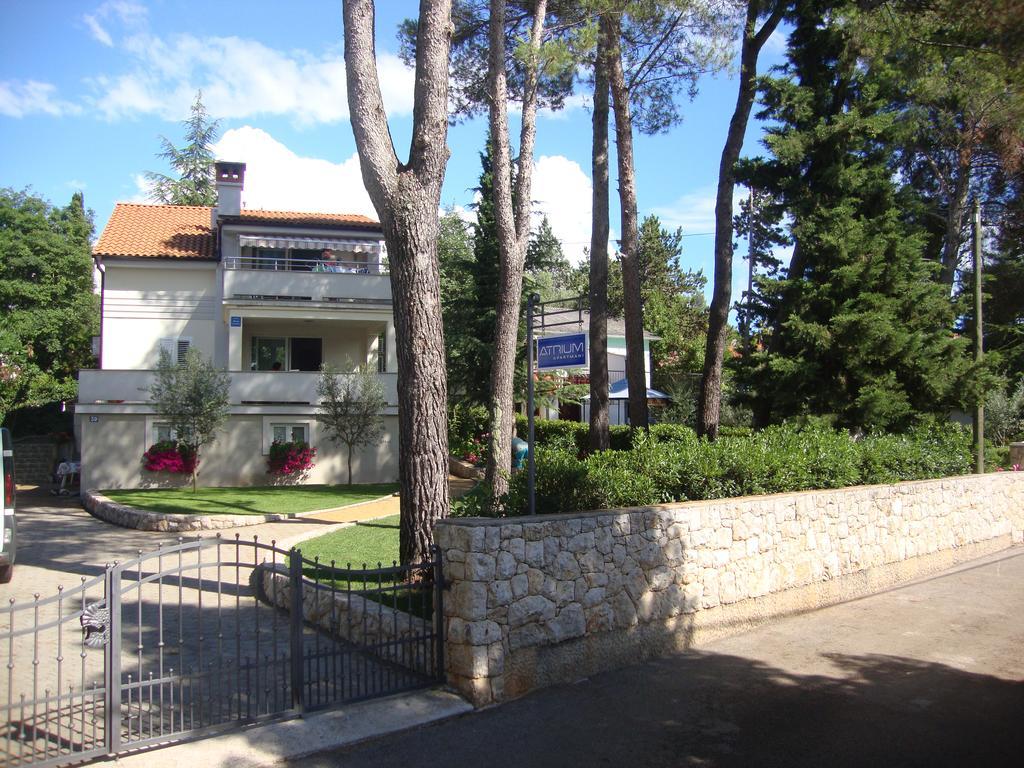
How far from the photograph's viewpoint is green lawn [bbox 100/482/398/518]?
18484mm

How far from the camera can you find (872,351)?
1692cm

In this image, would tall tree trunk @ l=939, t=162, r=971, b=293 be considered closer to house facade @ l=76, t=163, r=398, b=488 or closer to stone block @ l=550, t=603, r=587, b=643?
house facade @ l=76, t=163, r=398, b=488

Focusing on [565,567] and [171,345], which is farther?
[171,345]

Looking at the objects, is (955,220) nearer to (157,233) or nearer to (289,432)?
(289,432)

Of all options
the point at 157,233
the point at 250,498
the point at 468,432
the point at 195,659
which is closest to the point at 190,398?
the point at 250,498

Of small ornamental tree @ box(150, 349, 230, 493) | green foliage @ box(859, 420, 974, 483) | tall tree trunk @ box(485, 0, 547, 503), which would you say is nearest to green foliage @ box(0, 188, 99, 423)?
small ornamental tree @ box(150, 349, 230, 493)

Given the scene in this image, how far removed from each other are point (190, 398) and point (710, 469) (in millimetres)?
16101

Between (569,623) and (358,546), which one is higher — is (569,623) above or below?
above

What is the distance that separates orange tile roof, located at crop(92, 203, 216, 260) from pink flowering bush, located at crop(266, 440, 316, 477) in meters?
7.77

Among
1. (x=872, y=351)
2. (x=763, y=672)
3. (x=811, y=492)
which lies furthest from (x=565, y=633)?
(x=872, y=351)

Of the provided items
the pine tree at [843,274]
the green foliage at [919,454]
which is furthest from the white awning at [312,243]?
the green foliage at [919,454]

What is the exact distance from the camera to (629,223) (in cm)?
1784

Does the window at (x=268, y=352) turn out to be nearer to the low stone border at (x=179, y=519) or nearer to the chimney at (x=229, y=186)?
the chimney at (x=229, y=186)

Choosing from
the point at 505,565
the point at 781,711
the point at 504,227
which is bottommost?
the point at 781,711
